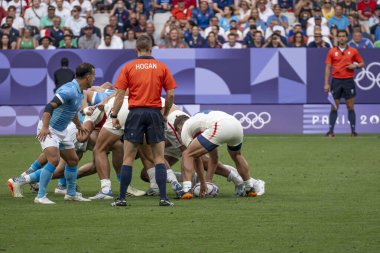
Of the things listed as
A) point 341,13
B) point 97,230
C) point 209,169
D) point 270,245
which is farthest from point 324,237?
point 341,13

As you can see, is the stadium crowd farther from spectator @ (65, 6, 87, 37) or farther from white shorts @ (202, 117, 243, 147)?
white shorts @ (202, 117, 243, 147)

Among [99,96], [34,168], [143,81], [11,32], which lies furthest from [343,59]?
[143,81]

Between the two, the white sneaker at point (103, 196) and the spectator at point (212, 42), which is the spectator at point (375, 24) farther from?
the white sneaker at point (103, 196)

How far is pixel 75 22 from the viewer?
29.8 meters

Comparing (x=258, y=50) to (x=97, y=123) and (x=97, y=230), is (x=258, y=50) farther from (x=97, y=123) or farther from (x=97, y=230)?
(x=97, y=230)

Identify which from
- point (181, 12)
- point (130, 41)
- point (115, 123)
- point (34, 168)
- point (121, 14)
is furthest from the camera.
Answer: point (181, 12)

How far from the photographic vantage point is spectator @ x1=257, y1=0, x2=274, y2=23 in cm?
A: 3034

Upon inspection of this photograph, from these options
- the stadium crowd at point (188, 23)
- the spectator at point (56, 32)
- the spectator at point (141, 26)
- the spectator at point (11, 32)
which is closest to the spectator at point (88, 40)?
the stadium crowd at point (188, 23)

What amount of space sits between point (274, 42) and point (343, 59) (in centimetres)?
238

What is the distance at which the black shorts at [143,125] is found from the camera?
1341 cm

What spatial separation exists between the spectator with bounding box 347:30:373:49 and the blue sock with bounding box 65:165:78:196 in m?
14.7

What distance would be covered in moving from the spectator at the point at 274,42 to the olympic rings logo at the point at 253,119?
183 cm

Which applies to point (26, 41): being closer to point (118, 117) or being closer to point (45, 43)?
point (45, 43)

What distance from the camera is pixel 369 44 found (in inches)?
1114
